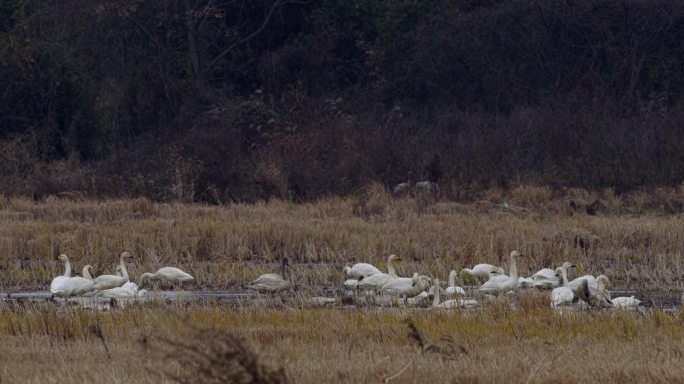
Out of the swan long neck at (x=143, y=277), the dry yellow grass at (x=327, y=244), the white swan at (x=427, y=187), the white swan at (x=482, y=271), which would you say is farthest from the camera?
the white swan at (x=427, y=187)

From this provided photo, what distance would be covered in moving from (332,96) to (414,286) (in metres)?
21.4

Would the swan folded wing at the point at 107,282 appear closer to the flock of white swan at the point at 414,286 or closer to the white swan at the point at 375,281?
the flock of white swan at the point at 414,286

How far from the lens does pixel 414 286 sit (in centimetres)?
1296

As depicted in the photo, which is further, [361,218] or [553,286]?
[361,218]

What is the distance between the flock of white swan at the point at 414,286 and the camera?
12.0m

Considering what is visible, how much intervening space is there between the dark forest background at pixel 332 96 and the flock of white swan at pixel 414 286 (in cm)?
1058

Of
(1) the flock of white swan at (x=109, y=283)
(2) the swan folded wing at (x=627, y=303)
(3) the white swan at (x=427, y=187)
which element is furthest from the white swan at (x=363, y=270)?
(3) the white swan at (x=427, y=187)

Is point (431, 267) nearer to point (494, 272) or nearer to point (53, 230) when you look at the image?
point (494, 272)

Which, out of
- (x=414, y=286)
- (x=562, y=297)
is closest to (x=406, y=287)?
(x=414, y=286)

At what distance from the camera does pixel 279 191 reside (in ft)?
86.4

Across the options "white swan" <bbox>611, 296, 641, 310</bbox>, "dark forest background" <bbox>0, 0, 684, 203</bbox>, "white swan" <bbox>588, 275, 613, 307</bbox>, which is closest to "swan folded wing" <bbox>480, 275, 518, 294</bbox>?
"white swan" <bbox>588, 275, 613, 307</bbox>

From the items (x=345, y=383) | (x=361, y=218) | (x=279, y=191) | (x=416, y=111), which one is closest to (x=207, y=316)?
(x=345, y=383)

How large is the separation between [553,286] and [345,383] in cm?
732

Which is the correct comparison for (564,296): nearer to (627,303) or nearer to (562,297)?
(562,297)
